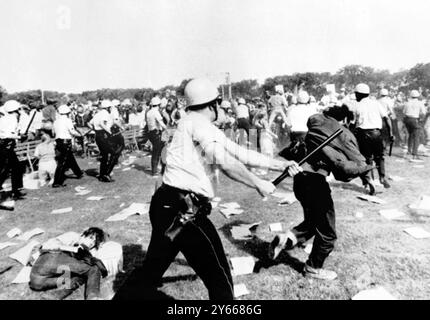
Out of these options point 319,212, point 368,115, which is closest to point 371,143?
point 368,115

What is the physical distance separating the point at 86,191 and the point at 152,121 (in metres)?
2.52

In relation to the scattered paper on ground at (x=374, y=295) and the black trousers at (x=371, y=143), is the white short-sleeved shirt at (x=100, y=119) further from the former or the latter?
the scattered paper on ground at (x=374, y=295)

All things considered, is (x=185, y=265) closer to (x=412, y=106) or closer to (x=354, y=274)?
(x=354, y=274)

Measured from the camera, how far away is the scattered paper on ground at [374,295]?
341 cm

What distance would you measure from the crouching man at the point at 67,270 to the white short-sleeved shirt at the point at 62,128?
5.65 metres

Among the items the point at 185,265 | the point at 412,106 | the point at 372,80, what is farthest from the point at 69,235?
the point at 372,80

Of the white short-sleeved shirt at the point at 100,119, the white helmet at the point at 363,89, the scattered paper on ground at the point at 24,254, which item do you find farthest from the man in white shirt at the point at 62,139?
the white helmet at the point at 363,89

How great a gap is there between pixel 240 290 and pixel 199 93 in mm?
2212

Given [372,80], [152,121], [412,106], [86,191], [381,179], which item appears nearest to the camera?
[381,179]

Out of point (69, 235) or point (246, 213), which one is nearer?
point (69, 235)

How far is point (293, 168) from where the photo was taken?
2885 mm

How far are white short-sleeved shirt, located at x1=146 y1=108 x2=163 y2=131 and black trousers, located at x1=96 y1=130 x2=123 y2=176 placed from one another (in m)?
1.11
